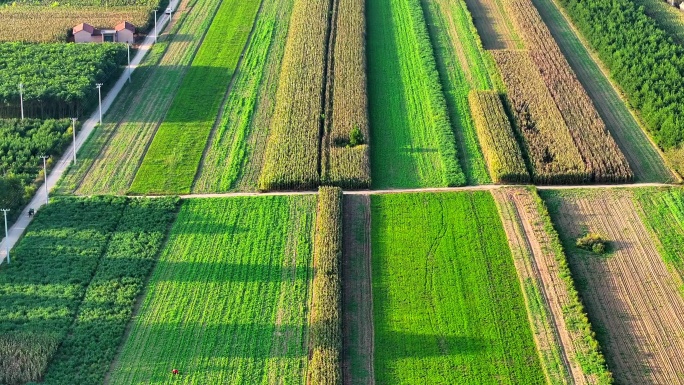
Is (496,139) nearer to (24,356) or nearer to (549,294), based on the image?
(549,294)

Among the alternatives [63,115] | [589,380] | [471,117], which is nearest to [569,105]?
[471,117]

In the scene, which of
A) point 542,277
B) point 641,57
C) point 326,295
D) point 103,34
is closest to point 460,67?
point 641,57

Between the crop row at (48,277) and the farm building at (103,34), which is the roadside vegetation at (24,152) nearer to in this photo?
the crop row at (48,277)

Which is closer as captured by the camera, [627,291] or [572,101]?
[627,291]

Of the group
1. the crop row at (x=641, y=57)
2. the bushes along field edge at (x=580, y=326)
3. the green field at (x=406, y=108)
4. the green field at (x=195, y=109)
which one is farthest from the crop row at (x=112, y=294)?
the crop row at (x=641, y=57)

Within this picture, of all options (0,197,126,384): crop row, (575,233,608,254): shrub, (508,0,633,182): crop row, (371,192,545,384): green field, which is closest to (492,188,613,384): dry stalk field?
(371,192,545,384): green field
